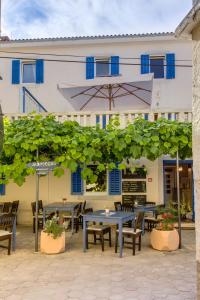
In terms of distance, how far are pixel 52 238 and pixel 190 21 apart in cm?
684

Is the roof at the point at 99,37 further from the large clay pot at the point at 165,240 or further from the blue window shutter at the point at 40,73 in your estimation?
the large clay pot at the point at 165,240

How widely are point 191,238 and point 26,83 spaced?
9.24 m

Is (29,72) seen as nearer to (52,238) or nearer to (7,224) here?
(7,224)

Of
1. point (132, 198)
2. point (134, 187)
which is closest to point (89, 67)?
point (134, 187)

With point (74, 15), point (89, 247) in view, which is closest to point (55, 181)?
point (89, 247)

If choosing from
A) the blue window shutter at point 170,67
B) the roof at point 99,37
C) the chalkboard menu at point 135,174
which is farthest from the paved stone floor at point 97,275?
the roof at point 99,37

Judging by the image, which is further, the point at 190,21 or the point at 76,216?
the point at 76,216

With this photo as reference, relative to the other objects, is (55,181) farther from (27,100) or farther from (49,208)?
(27,100)

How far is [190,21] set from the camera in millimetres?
2051

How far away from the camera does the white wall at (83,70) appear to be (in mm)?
13617

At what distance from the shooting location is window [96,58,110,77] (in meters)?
14.2

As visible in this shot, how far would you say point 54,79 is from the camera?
14156 mm

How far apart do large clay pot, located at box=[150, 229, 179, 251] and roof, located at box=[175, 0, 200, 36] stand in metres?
6.79

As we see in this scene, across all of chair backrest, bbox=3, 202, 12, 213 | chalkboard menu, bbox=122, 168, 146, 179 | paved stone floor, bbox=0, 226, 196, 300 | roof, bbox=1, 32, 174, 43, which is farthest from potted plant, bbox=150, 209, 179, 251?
roof, bbox=1, 32, 174, 43
